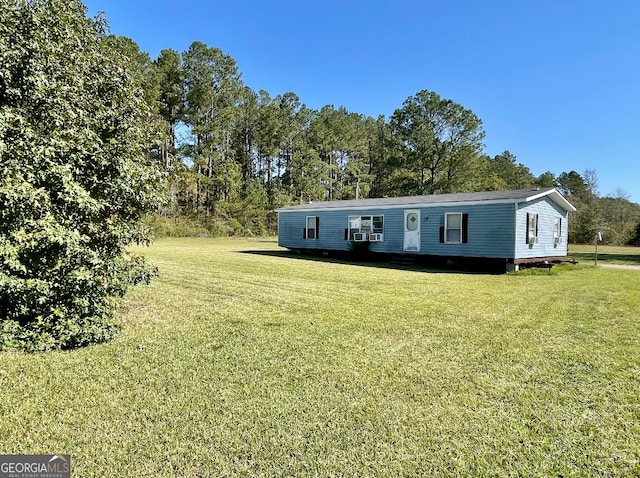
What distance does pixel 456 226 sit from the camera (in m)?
13.6

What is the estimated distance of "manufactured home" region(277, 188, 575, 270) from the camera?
12.5 m

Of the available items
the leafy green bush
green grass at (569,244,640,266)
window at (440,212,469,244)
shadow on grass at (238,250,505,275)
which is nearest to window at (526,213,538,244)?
shadow on grass at (238,250,505,275)

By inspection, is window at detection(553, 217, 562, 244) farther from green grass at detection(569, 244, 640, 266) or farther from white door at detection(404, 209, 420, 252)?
white door at detection(404, 209, 420, 252)

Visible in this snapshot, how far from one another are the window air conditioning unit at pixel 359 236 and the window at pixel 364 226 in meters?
0.08

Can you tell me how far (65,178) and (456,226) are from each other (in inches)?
487

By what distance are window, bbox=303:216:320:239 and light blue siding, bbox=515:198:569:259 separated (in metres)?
8.74

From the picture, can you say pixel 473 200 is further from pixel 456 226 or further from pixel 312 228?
pixel 312 228

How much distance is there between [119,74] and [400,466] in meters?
5.12

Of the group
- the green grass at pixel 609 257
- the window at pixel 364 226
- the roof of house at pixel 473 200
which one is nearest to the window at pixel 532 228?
the roof of house at pixel 473 200

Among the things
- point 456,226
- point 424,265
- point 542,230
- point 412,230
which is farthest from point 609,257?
point 412,230

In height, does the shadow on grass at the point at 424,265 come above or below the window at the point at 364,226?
below

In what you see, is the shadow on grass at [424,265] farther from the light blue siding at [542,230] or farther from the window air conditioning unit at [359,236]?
the light blue siding at [542,230]

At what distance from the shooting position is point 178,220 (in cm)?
3073

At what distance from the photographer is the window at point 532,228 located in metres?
12.9
